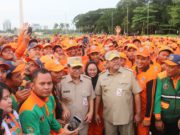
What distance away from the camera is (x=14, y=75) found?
3.66m

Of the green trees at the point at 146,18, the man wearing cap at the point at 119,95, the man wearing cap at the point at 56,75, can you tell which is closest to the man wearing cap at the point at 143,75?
the man wearing cap at the point at 119,95

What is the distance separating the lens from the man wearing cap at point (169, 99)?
4.18 meters

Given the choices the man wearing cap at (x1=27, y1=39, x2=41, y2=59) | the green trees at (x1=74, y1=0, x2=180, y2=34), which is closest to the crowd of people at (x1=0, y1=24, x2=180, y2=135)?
the man wearing cap at (x1=27, y1=39, x2=41, y2=59)

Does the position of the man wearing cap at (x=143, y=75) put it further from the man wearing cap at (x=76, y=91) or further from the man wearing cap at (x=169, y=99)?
the man wearing cap at (x=76, y=91)

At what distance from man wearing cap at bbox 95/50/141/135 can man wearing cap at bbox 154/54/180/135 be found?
0.34 meters

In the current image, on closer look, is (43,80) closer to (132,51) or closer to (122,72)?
(122,72)

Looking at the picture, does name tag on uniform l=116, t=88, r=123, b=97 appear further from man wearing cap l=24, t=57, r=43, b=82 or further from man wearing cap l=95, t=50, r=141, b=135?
man wearing cap l=24, t=57, r=43, b=82

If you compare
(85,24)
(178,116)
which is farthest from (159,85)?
(85,24)

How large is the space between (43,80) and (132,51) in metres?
3.90

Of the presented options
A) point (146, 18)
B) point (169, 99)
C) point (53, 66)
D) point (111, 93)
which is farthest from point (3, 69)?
point (146, 18)

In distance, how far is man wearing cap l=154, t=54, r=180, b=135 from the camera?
418 cm

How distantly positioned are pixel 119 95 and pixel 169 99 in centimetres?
74

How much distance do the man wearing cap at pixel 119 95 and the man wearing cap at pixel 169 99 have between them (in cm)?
34

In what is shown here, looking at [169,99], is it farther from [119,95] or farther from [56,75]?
[56,75]
